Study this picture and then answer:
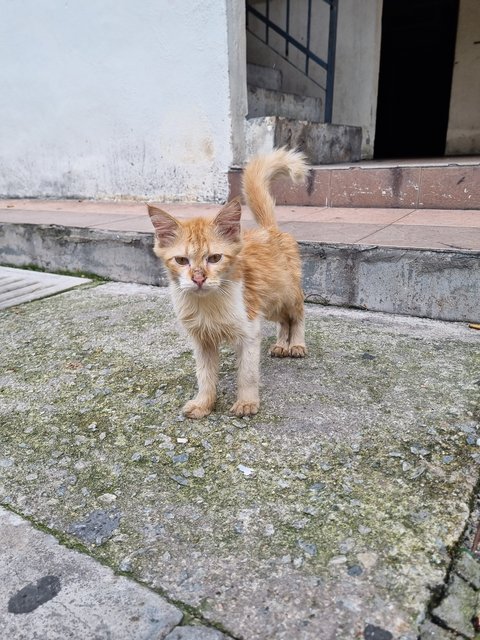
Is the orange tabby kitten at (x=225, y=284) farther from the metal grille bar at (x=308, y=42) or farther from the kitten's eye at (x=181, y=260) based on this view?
the metal grille bar at (x=308, y=42)

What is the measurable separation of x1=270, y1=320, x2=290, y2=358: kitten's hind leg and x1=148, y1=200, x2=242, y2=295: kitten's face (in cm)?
72

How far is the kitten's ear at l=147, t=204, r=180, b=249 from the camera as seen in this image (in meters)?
1.77

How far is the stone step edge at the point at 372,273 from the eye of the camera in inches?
106

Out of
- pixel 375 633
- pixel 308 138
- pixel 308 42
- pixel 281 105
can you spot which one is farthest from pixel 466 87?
pixel 375 633

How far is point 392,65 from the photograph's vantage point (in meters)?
8.58

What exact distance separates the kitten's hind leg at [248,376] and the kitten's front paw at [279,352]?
0.54 m

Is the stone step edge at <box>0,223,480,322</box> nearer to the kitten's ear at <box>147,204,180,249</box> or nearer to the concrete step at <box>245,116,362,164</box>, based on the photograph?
the kitten's ear at <box>147,204,180,249</box>

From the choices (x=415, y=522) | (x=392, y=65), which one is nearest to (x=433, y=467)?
(x=415, y=522)

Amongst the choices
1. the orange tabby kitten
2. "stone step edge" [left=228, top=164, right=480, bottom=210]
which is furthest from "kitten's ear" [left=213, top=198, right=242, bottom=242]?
"stone step edge" [left=228, top=164, right=480, bottom=210]

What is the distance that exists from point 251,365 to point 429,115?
864 centimetres

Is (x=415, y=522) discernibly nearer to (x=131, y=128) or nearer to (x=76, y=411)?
(x=76, y=411)

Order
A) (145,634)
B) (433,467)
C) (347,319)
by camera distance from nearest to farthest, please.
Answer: (145,634), (433,467), (347,319)

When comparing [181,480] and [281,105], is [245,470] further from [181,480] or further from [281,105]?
[281,105]

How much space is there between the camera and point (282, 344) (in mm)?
2525
